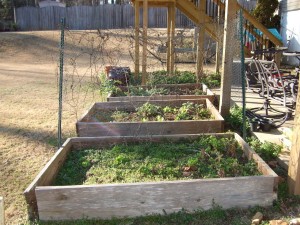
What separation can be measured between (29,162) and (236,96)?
4.51 meters

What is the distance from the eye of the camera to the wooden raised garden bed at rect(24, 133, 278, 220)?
2.86 meters

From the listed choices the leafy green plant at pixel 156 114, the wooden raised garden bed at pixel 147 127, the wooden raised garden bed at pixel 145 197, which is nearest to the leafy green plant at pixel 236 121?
the leafy green plant at pixel 156 114

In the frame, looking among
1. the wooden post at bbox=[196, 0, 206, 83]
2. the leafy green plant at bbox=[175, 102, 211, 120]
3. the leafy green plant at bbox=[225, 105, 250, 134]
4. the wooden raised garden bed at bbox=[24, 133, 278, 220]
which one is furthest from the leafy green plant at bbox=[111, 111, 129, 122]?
the wooden post at bbox=[196, 0, 206, 83]

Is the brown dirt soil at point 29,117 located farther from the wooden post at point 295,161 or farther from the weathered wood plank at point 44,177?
the wooden post at point 295,161

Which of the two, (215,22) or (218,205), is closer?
(218,205)

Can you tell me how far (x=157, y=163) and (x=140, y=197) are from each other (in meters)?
0.67

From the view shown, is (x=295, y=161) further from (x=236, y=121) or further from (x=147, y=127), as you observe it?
(x=147, y=127)

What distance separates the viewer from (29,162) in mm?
4309

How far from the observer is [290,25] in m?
12.7

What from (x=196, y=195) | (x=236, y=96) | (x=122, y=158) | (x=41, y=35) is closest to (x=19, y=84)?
(x=236, y=96)

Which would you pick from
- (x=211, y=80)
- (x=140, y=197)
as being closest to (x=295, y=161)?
(x=140, y=197)

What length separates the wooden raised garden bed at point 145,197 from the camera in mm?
→ 2861

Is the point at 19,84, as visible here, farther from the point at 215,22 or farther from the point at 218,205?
the point at 218,205

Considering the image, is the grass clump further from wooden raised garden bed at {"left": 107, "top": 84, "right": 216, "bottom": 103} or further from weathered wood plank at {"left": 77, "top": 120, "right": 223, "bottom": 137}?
wooden raised garden bed at {"left": 107, "top": 84, "right": 216, "bottom": 103}
